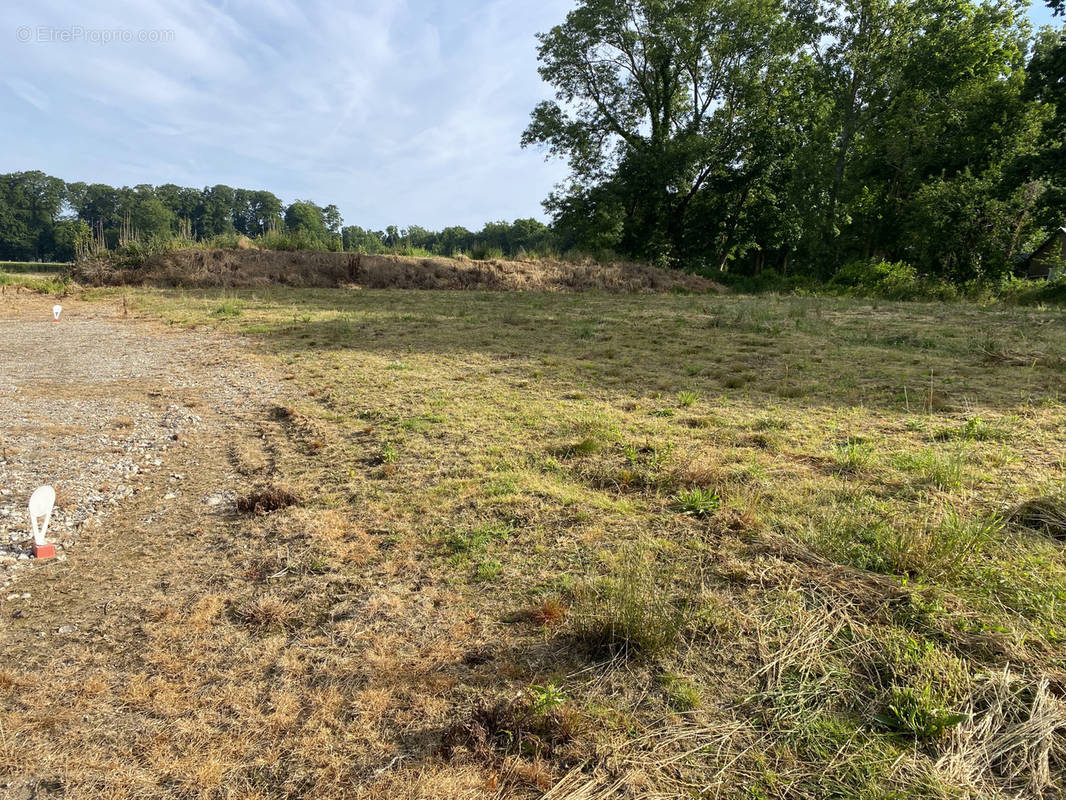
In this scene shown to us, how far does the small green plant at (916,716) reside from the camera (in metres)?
1.88

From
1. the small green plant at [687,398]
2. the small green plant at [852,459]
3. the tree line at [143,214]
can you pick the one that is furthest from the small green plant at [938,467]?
the tree line at [143,214]

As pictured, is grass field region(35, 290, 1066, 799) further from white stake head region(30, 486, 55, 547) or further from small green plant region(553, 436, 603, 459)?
white stake head region(30, 486, 55, 547)

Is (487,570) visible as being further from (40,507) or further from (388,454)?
(40,507)

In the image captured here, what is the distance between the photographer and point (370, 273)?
2020 cm

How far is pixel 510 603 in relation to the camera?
8.93 feet

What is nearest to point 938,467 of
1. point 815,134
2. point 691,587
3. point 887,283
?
point 691,587

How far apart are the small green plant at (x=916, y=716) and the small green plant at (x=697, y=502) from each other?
148cm

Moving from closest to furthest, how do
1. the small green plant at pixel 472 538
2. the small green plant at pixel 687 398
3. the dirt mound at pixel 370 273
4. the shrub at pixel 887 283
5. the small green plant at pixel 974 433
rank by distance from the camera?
the small green plant at pixel 472 538 < the small green plant at pixel 974 433 < the small green plant at pixel 687 398 < the shrub at pixel 887 283 < the dirt mound at pixel 370 273

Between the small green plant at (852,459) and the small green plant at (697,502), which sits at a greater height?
the small green plant at (852,459)

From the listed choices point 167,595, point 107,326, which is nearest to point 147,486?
point 167,595

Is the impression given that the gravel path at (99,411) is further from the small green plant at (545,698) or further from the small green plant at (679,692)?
the small green plant at (679,692)

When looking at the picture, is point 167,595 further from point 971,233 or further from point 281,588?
point 971,233

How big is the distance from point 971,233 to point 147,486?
26173 millimetres

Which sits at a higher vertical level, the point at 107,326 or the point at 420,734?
the point at 107,326
